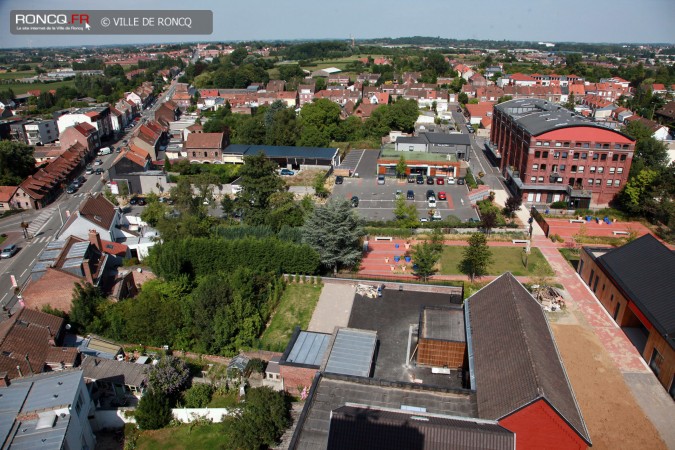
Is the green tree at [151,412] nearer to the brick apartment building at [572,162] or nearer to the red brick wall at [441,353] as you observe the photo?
the red brick wall at [441,353]

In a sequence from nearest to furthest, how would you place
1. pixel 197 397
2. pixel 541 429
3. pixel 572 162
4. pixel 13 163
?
pixel 541 429
pixel 197 397
pixel 572 162
pixel 13 163

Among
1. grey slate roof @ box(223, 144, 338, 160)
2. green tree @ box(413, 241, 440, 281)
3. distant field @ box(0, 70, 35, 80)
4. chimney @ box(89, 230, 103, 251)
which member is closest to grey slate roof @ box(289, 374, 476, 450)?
green tree @ box(413, 241, 440, 281)

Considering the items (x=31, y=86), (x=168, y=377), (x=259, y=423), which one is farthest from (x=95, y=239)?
(x=31, y=86)

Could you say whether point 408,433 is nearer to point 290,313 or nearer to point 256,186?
point 290,313

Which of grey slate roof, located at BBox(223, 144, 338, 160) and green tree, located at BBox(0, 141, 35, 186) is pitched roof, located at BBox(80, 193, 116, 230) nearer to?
green tree, located at BBox(0, 141, 35, 186)

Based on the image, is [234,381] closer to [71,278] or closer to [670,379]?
[71,278]

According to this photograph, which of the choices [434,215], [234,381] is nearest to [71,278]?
[234,381]
